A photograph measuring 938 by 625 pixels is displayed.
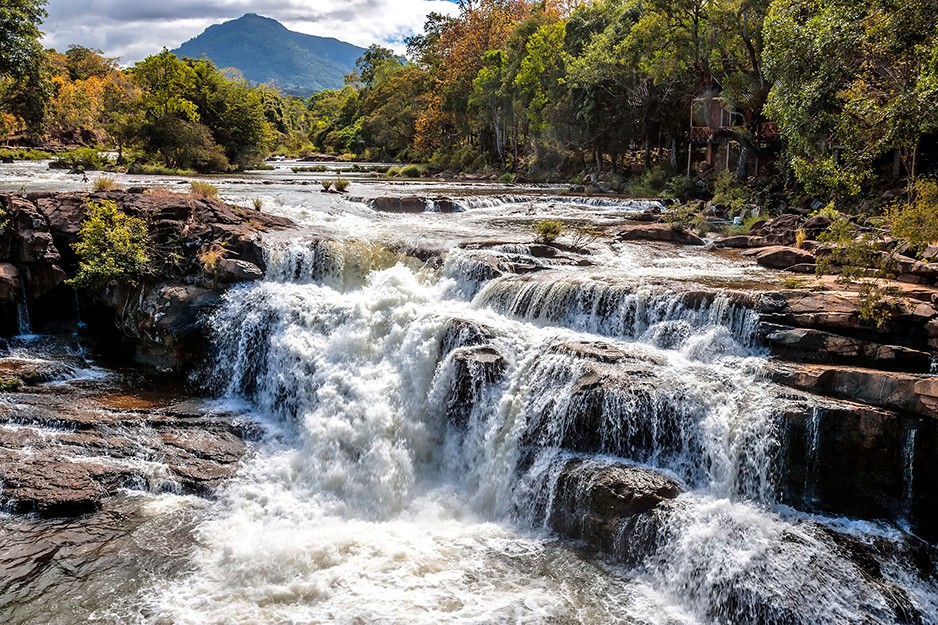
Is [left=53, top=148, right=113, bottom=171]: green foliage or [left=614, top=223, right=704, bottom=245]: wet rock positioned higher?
[left=53, top=148, right=113, bottom=171]: green foliage

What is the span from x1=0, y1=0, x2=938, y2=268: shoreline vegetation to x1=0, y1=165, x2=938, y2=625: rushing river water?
13.5ft

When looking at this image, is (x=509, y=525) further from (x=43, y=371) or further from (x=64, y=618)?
(x=43, y=371)

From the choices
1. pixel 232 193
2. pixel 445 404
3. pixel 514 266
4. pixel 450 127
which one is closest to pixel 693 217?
pixel 514 266

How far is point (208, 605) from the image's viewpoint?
723 centimetres

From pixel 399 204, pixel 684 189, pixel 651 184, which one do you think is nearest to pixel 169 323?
pixel 399 204

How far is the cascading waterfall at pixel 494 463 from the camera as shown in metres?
7.18

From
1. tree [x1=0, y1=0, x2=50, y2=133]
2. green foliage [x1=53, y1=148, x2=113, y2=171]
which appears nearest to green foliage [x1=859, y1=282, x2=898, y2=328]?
tree [x1=0, y1=0, x2=50, y2=133]

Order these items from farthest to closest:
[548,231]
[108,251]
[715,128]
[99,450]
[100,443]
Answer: [715,128] → [548,231] → [108,251] → [100,443] → [99,450]

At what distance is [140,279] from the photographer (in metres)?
14.6

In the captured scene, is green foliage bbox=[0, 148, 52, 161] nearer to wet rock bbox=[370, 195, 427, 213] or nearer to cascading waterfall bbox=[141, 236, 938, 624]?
wet rock bbox=[370, 195, 427, 213]

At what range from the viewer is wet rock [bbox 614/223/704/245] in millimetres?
17984

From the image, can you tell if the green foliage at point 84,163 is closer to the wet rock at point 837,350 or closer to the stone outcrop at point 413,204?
the stone outcrop at point 413,204

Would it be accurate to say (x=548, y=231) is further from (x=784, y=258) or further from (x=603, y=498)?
(x=603, y=498)

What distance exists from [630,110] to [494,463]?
28149 mm
